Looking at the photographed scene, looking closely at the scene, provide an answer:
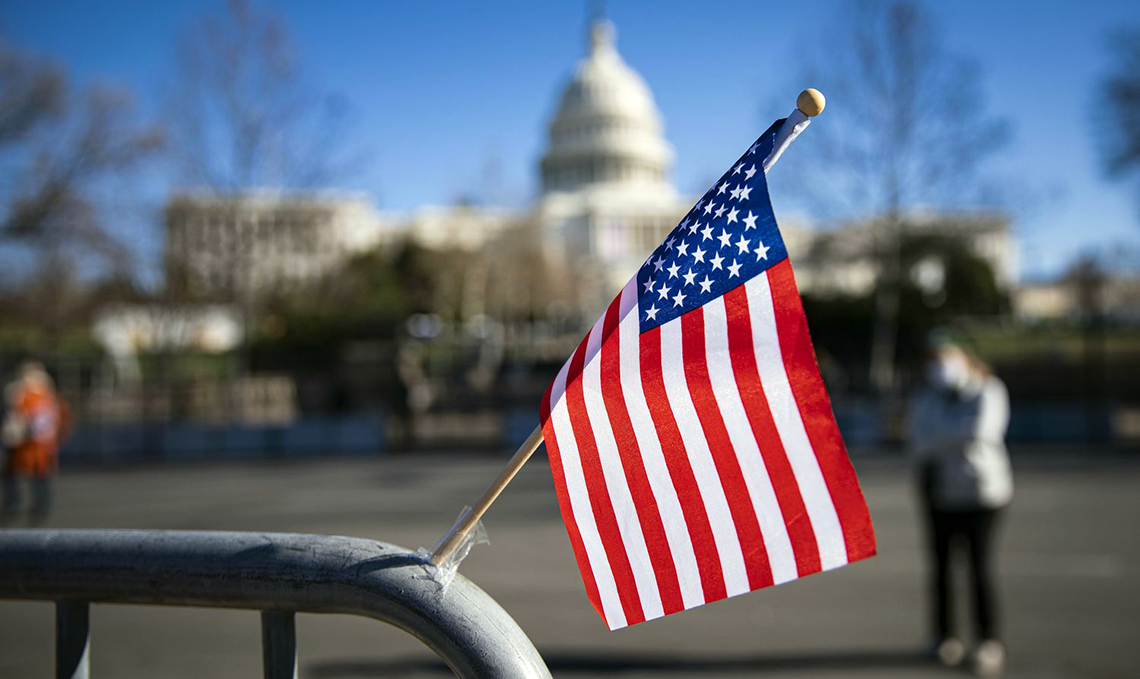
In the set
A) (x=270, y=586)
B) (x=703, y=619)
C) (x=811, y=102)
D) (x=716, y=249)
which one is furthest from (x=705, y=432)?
(x=703, y=619)

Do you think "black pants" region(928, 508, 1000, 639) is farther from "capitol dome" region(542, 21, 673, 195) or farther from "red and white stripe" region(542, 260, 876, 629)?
"capitol dome" region(542, 21, 673, 195)

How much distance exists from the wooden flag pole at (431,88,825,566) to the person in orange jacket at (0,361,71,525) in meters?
9.54

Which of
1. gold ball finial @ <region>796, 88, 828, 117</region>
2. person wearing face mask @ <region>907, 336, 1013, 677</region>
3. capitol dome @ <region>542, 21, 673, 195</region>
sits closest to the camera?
gold ball finial @ <region>796, 88, 828, 117</region>

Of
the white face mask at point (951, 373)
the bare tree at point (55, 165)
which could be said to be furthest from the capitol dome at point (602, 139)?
the white face mask at point (951, 373)

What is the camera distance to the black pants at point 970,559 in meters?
5.29

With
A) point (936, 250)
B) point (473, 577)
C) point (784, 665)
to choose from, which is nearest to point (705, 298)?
point (784, 665)

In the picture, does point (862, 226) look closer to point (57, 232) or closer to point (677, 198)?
point (57, 232)

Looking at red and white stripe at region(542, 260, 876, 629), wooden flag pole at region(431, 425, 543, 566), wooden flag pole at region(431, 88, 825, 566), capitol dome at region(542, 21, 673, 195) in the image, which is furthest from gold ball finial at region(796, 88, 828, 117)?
capitol dome at region(542, 21, 673, 195)

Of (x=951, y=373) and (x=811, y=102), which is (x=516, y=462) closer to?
(x=811, y=102)

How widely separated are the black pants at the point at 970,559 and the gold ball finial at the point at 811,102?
180 inches

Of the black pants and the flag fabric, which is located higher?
the flag fabric

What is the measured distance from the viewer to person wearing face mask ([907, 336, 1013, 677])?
5.28m

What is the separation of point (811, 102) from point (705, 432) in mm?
613

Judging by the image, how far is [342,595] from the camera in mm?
1280
